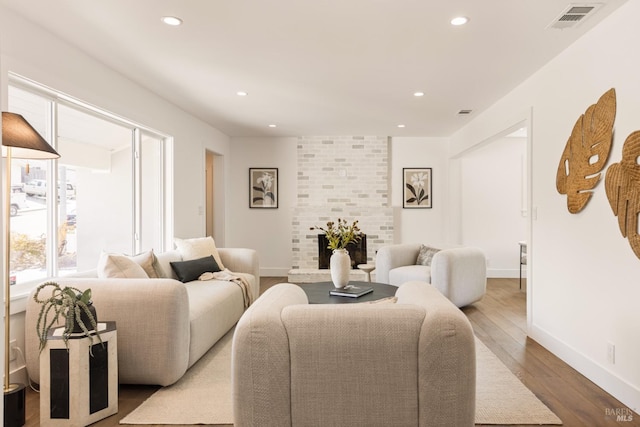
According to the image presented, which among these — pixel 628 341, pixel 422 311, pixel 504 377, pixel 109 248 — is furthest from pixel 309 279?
pixel 422 311

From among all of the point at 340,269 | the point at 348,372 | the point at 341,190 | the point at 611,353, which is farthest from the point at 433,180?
the point at 348,372

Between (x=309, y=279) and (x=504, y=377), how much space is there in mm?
4113

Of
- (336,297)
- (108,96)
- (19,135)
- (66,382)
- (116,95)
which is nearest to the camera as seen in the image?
(66,382)

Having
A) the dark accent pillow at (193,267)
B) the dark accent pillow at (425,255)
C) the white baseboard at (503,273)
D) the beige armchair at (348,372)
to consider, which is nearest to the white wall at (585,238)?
the dark accent pillow at (425,255)

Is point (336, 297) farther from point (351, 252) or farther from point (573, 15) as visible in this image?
point (351, 252)

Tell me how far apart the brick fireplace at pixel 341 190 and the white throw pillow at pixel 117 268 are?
415 cm

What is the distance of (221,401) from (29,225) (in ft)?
6.10

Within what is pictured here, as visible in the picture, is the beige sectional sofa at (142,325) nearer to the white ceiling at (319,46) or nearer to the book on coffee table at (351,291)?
the book on coffee table at (351,291)

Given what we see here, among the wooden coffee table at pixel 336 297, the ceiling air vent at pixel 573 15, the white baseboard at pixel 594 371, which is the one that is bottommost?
the white baseboard at pixel 594 371

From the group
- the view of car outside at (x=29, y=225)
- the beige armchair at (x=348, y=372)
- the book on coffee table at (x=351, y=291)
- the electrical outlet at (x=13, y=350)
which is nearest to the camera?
the beige armchair at (x=348, y=372)

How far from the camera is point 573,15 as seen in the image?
2.65 meters

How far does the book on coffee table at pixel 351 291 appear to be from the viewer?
3438 millimetres

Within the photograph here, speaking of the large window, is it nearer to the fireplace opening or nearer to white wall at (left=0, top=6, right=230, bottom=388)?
white wall at (left=0, top=6, right=230, bottom=388)

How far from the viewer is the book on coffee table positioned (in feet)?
11.3
